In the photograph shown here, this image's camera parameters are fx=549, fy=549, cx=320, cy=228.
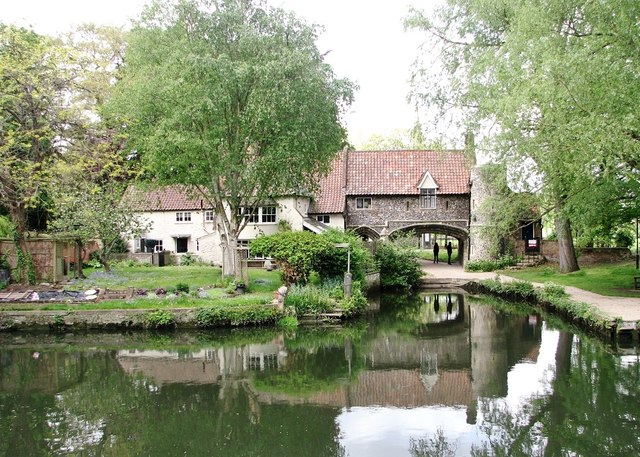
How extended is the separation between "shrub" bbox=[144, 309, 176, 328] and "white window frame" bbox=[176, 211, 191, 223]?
18.2m

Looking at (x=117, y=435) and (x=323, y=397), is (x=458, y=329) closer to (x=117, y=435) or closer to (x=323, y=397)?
(x=323, y=397)

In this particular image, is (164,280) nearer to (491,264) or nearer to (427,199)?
(427,199)

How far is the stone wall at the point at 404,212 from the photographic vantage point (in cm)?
3678

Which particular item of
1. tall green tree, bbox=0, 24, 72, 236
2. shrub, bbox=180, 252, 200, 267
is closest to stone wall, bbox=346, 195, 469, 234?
shrub, bbox=180, 252, 200, 267

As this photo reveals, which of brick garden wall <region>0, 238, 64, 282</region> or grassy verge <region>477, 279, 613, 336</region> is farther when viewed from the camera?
brick garden wall <region>0, 238, 64, 282</region>

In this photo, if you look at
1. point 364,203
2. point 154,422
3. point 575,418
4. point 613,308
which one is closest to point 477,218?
point 364,203

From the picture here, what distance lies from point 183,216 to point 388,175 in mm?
14144

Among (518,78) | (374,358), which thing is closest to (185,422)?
(374,358)

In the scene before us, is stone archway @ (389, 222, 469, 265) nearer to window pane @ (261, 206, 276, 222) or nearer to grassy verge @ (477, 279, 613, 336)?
window pane @ (261, 206, 276, 222)

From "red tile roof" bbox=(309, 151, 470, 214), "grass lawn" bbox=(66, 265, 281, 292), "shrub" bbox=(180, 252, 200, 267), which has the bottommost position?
"grass lawn" bbox=(66, 265, 281, 292)

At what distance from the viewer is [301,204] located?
1362 inches

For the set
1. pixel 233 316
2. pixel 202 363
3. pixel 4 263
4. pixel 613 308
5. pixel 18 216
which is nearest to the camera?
pixel 202 363

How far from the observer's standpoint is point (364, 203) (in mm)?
37156

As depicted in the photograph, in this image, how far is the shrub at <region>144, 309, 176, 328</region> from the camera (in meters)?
18.6
